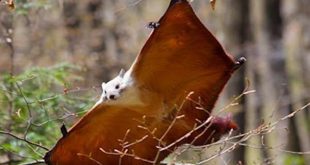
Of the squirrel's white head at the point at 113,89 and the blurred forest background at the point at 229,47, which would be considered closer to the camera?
the squirrel's white head at the point at 113,89

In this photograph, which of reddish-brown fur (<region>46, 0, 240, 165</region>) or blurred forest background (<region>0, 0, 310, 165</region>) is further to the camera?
blurred forest background (<region>0, 0, 310, 165</region>)

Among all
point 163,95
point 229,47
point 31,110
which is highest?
point 229,47

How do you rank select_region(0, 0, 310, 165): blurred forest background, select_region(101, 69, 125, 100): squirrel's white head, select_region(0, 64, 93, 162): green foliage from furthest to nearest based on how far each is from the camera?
select_region(0, 0, 310, 165): blurred forest background, select_region(0, 64, 93, 162): green foliage, select_region(101, 69, 125, 100): squirrel's white head

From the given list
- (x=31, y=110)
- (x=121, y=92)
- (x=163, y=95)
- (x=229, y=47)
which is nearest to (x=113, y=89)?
(x=121, y=92)

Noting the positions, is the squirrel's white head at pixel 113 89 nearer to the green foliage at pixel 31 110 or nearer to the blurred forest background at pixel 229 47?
the green foliage at pixel 31 110

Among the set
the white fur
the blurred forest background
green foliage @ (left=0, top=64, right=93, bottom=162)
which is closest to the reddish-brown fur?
the white fur

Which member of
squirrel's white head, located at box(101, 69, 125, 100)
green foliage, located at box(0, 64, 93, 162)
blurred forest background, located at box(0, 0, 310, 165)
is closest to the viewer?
squirrel's white head, located at box(101, 69, 125, 100)

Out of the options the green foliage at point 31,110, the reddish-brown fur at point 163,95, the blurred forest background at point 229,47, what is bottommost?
the reddish-brown fur at point 163,95

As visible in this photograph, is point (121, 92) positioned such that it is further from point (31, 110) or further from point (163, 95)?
point (31, 110)

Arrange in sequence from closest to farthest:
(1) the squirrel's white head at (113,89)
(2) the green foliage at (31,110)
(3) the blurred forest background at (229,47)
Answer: (1) the squirrel's white head at (113,89) → (2) the green foliage at (31,110) → (3) the blurred forest background at (229,47)

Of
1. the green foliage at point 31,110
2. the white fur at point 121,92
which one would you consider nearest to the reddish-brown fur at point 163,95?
the white fur at point 121,92

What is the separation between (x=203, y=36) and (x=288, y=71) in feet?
26.1

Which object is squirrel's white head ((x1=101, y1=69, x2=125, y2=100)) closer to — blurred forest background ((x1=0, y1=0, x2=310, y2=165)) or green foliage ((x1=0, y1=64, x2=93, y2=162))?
green foliage ((x1=0, y1=64, x2=93, y2=162))

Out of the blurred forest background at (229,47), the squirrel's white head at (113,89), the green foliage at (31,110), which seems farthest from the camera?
the blurred forest background at (229,47)
